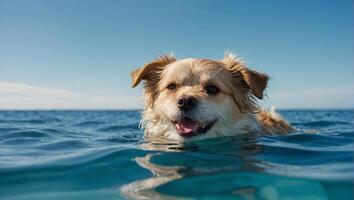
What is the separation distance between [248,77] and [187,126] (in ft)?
5.28

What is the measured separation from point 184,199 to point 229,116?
3.81m

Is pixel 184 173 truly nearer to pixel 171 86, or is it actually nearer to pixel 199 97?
pixel 199 97

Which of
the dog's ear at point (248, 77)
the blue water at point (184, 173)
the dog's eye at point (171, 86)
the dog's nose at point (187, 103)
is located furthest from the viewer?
the dog's ear at point (248, 77)

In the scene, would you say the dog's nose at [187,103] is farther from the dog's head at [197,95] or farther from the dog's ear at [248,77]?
the dog's ear at [248,77]

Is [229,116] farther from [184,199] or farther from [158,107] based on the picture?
[184,199]

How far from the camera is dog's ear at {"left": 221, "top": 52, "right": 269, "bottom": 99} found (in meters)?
8.04

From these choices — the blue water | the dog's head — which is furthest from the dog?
the blue water

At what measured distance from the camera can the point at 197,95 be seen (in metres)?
7.12

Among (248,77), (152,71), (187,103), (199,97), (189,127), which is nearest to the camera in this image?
(187,103)

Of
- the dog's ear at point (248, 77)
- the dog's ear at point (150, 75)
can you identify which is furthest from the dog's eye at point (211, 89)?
A: the dog's ear at point (150, 75)

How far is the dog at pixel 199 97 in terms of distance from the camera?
23.8 ft

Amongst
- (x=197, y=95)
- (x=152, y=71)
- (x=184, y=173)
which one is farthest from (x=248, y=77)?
(x=184, y=173)

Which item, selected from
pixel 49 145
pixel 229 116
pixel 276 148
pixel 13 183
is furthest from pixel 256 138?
pixel 13 183

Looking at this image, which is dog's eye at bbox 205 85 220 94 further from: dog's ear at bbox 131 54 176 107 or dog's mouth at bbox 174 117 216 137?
dog's ear at bbox 131 54 176 107
